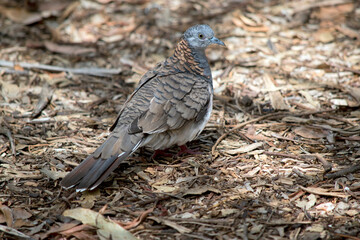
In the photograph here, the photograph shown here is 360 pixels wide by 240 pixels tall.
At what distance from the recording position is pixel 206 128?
5.29m

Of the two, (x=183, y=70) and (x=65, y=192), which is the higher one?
(x=183, y=70)

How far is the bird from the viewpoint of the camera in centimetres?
400

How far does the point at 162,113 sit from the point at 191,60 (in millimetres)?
872

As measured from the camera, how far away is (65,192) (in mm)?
4059

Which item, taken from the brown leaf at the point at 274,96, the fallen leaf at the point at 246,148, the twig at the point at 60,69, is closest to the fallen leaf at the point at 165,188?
the fallen leaf at the point at 246,148

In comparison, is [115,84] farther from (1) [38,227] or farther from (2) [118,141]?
(1) [38,227]

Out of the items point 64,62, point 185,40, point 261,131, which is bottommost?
point 261,131

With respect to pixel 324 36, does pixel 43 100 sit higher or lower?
lower

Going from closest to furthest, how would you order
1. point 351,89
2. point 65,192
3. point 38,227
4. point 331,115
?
point 38,227
point 65,192
point 331,115
point 351,89

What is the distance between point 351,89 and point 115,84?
10.5 ft

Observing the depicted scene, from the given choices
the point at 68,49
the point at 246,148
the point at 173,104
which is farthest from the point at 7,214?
the point at 68,49

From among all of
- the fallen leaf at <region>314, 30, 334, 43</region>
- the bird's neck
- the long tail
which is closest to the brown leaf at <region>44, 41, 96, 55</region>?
the bird's neck

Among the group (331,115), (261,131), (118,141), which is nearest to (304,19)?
(331,115)

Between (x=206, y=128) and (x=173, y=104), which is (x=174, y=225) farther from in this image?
(x=206, y=128)
